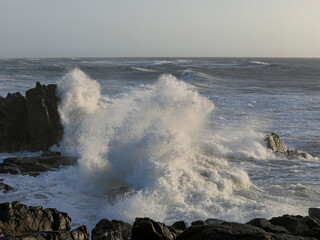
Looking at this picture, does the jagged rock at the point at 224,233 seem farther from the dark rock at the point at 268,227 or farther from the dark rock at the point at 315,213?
the dark rock at the point at 315,213

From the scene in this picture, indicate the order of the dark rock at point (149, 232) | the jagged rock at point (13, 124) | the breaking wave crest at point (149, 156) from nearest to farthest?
the dark rock at point (149, 232), the breaking wave crest at point (149, 156), the jagged rock at point (13, 124)

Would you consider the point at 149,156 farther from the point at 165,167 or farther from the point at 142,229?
the point at 142,229

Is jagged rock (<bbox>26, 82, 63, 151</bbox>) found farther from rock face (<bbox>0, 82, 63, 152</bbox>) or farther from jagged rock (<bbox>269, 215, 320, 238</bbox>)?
jagged rock (<bbox>269, 215, 320, 238</bbox>)

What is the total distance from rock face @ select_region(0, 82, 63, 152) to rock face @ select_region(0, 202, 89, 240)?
667 cm

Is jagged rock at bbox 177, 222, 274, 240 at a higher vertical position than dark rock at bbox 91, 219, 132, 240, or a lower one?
higher

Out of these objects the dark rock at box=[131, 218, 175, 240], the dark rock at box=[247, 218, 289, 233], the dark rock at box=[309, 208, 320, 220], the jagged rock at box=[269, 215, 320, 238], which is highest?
the dark rock at box=[131, 218, 175, 240]

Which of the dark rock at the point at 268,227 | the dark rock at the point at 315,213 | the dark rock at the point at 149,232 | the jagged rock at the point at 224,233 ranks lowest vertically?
the dark rock at the point at 315,213

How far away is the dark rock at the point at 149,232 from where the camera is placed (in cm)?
550

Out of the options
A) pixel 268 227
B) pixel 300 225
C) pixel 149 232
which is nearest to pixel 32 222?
pixel 149 232

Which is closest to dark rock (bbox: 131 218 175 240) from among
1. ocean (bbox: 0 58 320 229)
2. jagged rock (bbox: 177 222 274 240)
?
jagged rock (bbox: 177 222 274 240)

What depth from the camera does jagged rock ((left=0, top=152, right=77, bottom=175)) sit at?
1008cm

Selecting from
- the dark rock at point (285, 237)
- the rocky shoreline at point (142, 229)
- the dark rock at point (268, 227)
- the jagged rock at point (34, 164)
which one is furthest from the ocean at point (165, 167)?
the dark rock at point (285, 237)

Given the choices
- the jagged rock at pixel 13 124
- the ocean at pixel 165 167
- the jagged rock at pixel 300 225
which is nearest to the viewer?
the jagged rock at pixel 300 225

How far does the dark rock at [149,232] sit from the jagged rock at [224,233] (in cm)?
30
